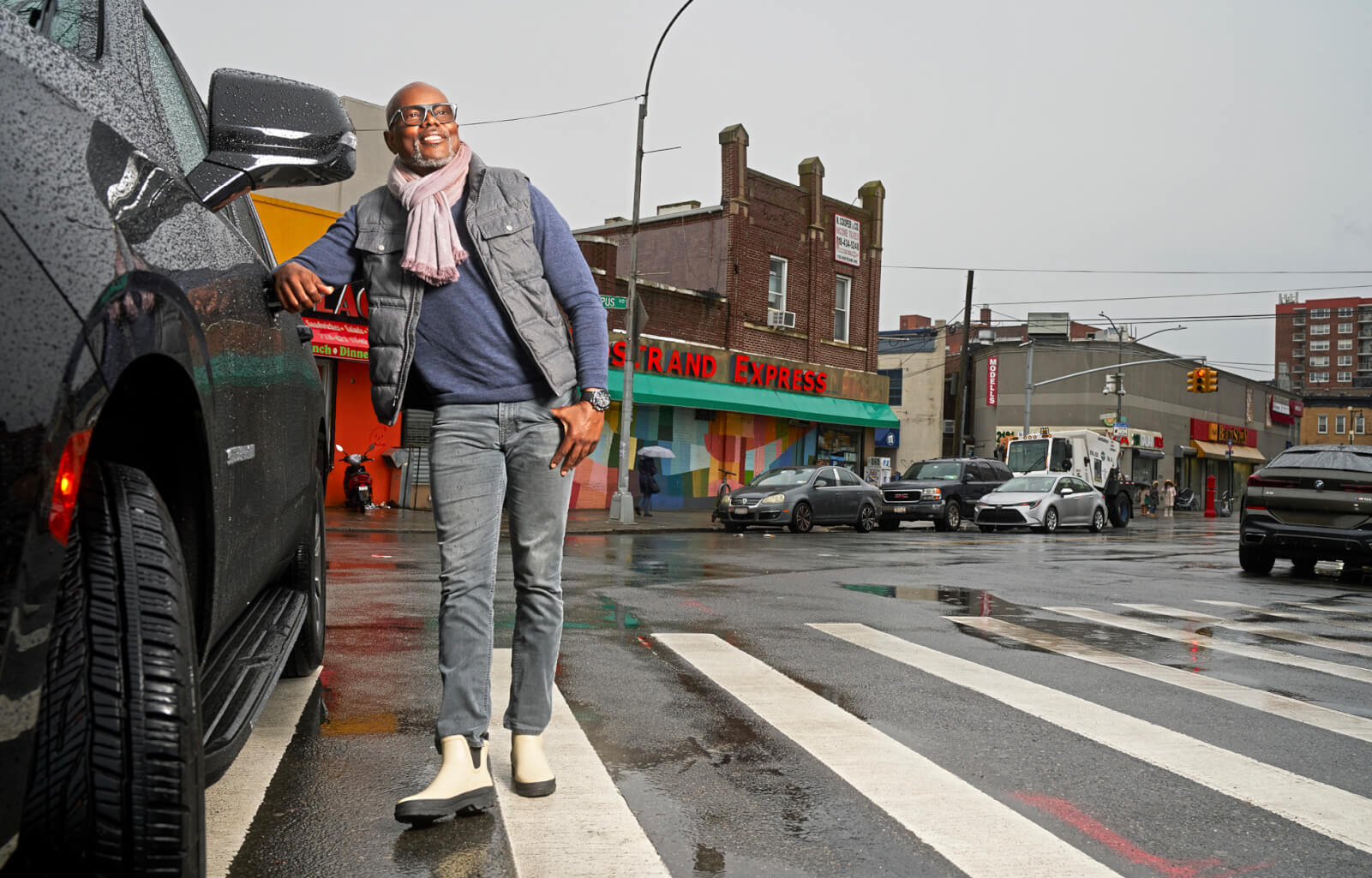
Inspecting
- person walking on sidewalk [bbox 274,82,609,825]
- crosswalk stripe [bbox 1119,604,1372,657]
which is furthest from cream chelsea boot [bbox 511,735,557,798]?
crosswalk stripe [bbox 1119,604,1372,657]

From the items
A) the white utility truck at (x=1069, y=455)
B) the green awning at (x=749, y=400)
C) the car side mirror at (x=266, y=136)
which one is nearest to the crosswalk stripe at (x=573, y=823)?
the car side mirror at (x=266, y=136)

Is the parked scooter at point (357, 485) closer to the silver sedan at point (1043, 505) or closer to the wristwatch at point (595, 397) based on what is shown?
the silver sedan at point (1043, 505)

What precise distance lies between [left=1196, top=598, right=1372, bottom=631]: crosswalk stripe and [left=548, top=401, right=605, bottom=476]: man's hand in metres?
7.42

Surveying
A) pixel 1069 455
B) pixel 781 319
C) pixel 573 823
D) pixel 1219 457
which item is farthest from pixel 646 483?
pixel 1219 457

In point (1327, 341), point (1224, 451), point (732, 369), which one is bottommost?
point (1224, 451)

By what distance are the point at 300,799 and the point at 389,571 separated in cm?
754

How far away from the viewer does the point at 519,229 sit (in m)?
3.57

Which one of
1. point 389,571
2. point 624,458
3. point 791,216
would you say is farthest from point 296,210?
point 791,216

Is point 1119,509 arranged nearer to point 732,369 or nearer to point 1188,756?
point 732,369

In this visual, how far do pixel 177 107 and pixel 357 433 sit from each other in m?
21.4

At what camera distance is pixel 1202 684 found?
5922 millimetres

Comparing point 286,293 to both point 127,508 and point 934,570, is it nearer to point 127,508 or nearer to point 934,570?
point 127,508

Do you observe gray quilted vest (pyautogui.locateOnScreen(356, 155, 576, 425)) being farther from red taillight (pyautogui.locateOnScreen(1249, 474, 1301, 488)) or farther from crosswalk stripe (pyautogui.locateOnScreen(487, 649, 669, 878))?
red taillight (pyautogui.locateOnScreen(1249, 474, 1301, 488))

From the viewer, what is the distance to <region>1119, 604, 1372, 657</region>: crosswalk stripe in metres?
7.72
